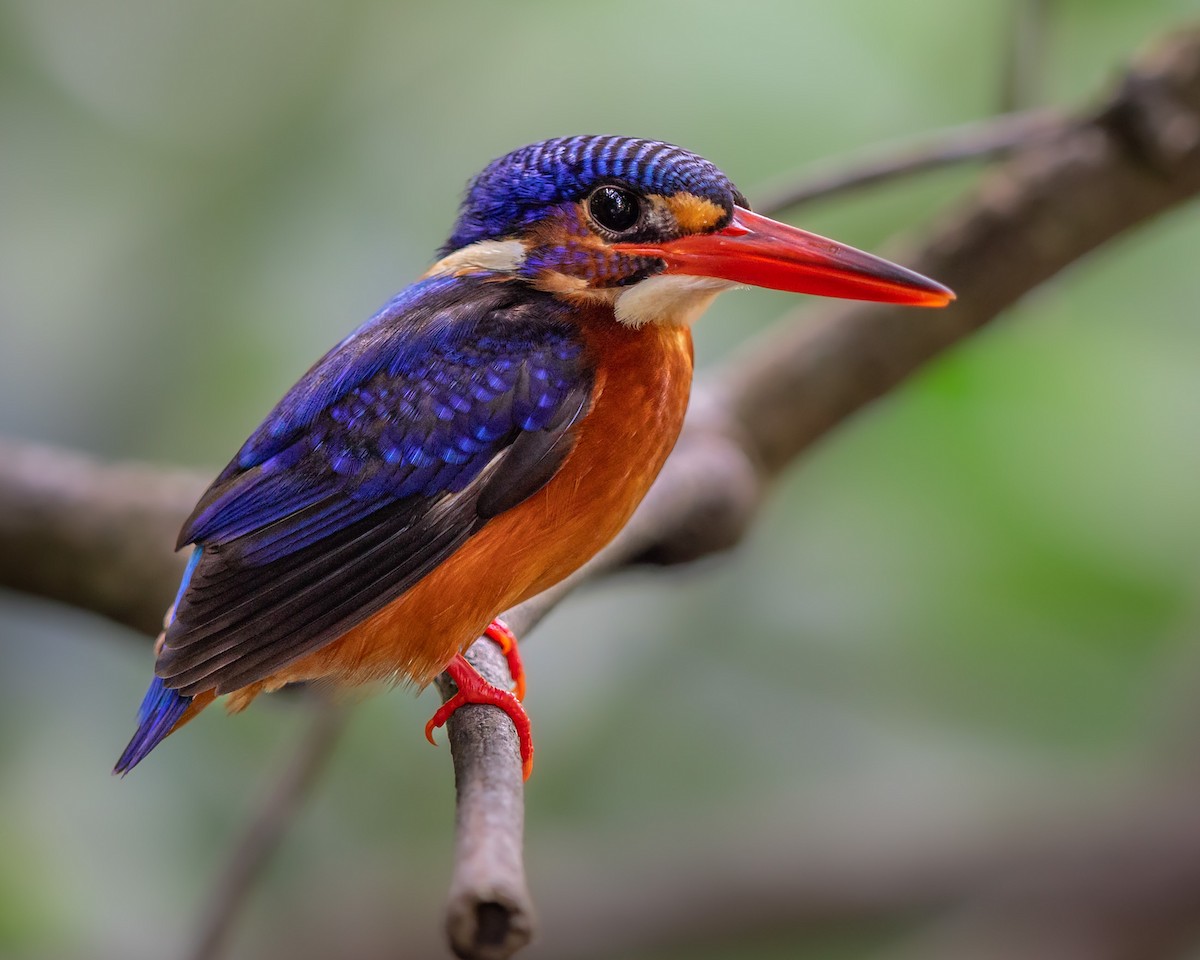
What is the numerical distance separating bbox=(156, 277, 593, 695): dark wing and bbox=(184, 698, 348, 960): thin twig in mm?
588

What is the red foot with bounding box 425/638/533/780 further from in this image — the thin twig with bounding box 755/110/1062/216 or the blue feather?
the thin twig with bounding box 755/110/1062/216

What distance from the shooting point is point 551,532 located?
1.89m

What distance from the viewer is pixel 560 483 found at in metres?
1.90

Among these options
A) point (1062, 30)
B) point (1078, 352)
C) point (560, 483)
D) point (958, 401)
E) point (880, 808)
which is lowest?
point (560, 483)

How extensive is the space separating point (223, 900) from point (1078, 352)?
2.66m

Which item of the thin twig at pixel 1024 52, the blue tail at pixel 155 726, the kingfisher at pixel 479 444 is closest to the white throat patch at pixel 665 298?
the kingfisher at pixel 479 444

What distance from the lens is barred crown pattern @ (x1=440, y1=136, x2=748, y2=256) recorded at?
6.20 feet

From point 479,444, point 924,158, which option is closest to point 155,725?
point 479,444

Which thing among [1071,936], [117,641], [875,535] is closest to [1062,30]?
[875,535]

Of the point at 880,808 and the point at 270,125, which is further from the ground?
the point at 270,125

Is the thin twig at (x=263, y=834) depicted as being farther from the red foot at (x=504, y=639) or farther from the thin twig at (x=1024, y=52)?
the thin twig at (x=1024, y=52)

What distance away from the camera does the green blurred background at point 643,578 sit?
136 inches

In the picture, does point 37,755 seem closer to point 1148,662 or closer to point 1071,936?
point 1071,936

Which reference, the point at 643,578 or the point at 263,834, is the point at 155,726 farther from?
the point at 643,578
